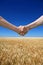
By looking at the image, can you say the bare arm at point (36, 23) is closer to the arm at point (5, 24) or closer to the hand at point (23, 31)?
the hand at point (23, 31)

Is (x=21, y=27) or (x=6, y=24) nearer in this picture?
(x=6, y=24)

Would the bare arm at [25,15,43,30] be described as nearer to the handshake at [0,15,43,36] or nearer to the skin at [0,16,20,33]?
the handshake at [0,15,43,36]

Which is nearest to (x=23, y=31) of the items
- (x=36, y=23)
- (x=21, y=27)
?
(x=21, y=27)

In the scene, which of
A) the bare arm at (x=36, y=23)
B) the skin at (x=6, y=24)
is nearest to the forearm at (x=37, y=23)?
the bare arm at (x=36, y=23)

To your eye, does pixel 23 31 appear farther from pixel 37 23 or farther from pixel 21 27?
pixel 37 23

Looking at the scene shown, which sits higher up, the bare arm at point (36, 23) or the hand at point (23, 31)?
the bare arm at point (36, 23)

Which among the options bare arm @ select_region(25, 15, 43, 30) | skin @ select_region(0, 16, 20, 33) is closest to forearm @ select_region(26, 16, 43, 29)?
bare arm @ select_region(25, 15, 43, 30)

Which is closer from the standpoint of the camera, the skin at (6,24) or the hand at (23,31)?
the skin at (6,24)

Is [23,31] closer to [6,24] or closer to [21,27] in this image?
[21,27]

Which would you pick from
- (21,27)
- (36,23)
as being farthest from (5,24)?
(21,27)

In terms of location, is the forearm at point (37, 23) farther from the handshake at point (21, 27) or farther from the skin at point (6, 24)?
the skin at point (6, 24)

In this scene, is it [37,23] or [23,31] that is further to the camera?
[23,31]

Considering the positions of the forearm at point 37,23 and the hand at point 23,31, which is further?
the hand at point 23,31

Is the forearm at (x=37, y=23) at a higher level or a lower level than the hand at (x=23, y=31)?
higher
